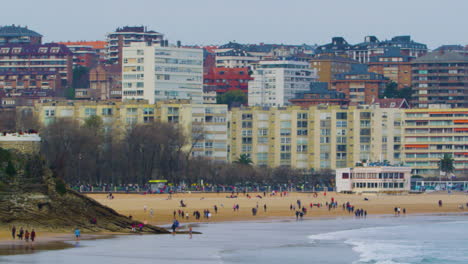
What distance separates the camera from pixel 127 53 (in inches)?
7766

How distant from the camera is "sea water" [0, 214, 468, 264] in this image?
64.8 metres

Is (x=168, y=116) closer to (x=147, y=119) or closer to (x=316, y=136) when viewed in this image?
(x=147, y=119)

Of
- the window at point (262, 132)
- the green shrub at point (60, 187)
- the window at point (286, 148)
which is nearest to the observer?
the green shrub at point (60, 187)

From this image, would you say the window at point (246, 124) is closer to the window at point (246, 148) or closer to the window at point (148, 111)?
the window at point (246, 148)

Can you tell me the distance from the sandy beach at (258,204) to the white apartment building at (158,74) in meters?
55.9

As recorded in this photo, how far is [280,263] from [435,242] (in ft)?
64.7

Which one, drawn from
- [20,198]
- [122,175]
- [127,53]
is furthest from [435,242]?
[127,53]

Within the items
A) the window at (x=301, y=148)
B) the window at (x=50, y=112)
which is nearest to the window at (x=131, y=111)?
the window at (x=50, y=112)

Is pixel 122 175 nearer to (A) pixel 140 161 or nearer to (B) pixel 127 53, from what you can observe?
(A) pixel 140 161

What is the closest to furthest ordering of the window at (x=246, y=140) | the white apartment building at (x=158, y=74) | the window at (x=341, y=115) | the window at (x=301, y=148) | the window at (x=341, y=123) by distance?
the window at (x=341, y=123), the window at (x=341, y=115), the window at (x=301, y=148), the window at (x=246, y=140), the white apartment building at (x=158, y=74)

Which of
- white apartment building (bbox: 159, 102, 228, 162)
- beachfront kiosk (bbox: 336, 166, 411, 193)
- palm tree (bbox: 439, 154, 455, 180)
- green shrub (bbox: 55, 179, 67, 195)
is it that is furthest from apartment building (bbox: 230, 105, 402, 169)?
green shrub (bbox: 55, 179, 67, 195)

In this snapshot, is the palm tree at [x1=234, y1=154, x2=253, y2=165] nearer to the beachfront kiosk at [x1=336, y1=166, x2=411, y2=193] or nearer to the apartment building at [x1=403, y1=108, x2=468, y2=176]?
the beachfront kiosk at [x1=336, y1=166, x2=411, y2=193]

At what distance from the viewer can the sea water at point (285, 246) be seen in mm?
64750

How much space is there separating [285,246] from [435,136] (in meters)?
108
